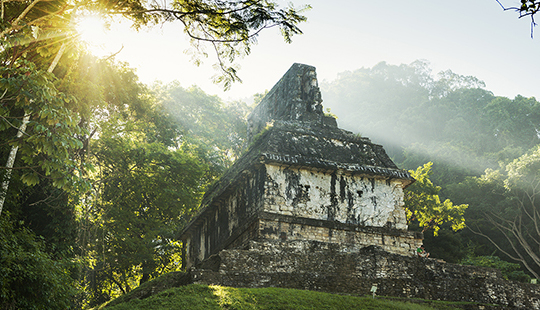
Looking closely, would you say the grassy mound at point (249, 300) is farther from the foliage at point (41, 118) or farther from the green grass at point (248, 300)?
the foliage at point (41, 118)

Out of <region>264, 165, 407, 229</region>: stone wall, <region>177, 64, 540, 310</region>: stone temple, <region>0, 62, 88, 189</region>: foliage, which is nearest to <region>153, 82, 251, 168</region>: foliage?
<region>177, 64, 540, 310</region>: stone temple

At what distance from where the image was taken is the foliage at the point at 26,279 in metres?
8.15

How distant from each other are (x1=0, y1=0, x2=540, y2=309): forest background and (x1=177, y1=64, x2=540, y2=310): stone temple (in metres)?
3.64

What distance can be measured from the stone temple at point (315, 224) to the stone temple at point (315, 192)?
0.10ft

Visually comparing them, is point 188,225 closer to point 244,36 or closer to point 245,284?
point 245,284

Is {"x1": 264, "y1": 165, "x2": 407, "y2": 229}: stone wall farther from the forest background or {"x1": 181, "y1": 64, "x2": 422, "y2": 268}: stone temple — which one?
the forest background

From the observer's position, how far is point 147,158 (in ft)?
70.7

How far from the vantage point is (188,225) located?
1884cm

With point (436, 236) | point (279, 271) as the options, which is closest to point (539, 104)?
point (436, 236)

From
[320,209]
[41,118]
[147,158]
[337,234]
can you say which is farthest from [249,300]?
[147,158]

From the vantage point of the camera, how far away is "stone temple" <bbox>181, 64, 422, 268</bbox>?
42.7 ft

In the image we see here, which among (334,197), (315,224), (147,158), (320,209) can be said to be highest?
(147,158)

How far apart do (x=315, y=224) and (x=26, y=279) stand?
23.7 ft

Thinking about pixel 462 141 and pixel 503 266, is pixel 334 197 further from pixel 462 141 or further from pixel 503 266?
pixel 462 141
